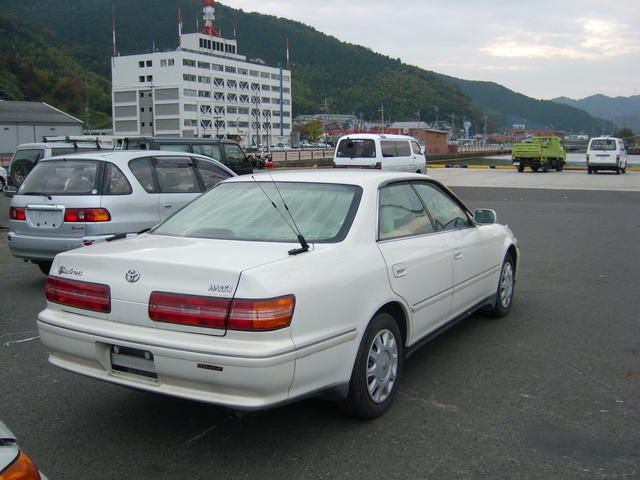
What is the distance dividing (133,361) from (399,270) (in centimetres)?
173

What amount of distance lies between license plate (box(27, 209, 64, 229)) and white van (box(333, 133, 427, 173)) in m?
15.6

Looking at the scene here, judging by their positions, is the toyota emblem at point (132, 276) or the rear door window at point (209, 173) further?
the rear door window at point (209, 173)

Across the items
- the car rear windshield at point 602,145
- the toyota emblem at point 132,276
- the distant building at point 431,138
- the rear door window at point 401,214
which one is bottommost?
the toyota emblem at point 132,276

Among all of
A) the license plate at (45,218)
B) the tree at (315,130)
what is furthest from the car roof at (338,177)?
the tree at (315,130)

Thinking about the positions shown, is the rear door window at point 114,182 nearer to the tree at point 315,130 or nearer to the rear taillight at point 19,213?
the rear taillight at point 19,213

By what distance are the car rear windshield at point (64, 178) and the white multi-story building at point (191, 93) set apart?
96.1 m

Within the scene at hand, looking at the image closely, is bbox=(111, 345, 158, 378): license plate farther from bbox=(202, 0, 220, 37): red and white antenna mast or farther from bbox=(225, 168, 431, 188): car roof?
bbox=(202, 0, 220, 37): red and white antenna mast

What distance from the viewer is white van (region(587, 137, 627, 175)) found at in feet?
108

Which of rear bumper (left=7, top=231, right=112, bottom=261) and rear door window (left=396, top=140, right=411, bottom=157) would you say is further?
rear door window (left=396, top=140, right=411, bottom=157)

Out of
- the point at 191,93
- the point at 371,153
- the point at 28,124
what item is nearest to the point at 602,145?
the point at 371,153

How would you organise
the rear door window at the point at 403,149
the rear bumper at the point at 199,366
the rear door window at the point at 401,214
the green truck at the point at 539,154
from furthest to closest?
the green truck at the point at 539,154
the rear door window at the point at 403,149
the rear door window at the point at 401,214
the rear bumper at the point at 199,366

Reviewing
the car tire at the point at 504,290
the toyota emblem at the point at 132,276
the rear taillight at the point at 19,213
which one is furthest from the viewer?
the rear taillight at the point at 19,213

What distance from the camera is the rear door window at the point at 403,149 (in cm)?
2373

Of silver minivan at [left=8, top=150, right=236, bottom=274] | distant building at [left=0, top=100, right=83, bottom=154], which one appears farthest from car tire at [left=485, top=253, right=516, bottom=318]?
distant building at [left=0, top=100, right=83, bottom=154]
